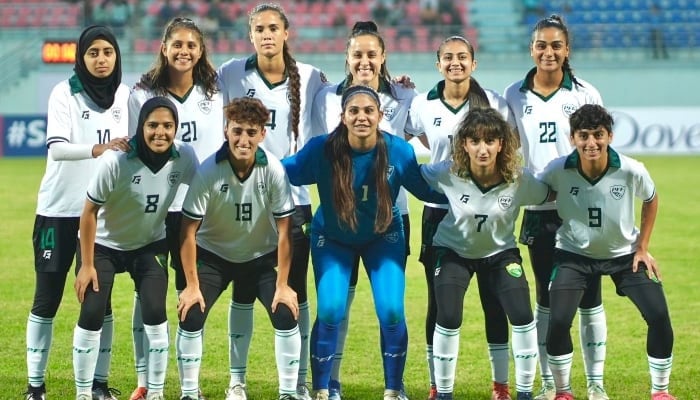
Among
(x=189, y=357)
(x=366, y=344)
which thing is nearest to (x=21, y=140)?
(x=366, y=344)

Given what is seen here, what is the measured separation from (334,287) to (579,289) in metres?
1.36

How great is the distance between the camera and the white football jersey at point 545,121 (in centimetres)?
658

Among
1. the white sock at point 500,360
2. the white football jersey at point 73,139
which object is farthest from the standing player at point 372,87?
the white football jersey at point 73,139

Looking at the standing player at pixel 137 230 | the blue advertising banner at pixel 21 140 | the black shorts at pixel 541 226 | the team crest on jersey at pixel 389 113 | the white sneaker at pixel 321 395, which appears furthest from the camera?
the blue advertising banner at pixel 21 140

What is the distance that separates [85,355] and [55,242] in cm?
68

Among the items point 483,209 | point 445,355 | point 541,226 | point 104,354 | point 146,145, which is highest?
point 146,145

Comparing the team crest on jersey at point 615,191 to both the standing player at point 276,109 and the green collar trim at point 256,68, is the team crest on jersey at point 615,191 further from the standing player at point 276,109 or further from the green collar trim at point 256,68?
the green collar trim at point 256,68

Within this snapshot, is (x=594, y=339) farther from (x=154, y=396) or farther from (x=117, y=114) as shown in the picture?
(x=117, y=114)

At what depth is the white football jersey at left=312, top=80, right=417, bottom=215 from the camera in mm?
6738

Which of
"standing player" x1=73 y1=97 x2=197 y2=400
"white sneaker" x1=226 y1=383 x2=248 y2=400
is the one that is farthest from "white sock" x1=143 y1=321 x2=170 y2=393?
"white sneaker" x1=226 y1=383 x2=248 y2=400

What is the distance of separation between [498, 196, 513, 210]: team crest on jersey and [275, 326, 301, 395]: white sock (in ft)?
4.34

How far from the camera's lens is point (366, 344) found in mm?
8383

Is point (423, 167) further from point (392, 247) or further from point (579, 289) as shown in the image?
point (579, 289)

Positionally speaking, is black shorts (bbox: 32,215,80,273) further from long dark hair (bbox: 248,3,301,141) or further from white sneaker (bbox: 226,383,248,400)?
long dark hair (bbox: 248,3,301,141)
